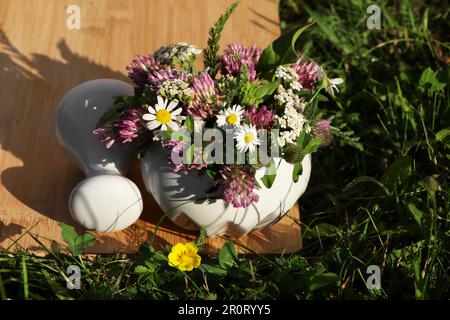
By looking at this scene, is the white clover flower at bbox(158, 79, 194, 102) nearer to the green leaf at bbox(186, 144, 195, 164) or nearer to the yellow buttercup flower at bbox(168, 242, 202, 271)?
the green leaf at bbox(186, 144, 195, 164)

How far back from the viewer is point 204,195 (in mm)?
1226

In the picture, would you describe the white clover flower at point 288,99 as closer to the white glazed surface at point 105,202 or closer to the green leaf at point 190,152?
the green leaf at point 190,152

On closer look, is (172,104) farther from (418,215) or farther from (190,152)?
(418,215)

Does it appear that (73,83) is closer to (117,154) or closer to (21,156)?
(21,156)

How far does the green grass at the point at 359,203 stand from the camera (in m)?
1.27

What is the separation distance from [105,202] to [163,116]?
23 cm

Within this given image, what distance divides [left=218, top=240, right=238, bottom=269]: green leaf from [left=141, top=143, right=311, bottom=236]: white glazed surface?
39 mm

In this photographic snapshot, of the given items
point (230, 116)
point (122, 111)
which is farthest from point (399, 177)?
point (122, 111)

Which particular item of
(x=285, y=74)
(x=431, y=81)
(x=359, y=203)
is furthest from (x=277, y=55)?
(x=431, y=81)

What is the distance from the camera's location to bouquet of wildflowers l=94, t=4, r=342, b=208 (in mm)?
1145

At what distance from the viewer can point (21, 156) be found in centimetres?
145
